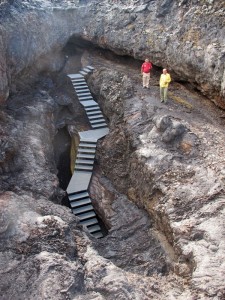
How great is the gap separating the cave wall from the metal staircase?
2.77 meters

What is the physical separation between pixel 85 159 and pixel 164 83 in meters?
5.45

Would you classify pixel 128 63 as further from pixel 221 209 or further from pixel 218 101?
pixel 221 209

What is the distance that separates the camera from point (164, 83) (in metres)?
14.6

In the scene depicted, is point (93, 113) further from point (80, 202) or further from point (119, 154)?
point (80, 202)

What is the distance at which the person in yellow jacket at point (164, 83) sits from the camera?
1451 centimetres

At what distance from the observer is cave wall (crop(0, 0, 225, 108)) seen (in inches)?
555

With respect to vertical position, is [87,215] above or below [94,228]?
above

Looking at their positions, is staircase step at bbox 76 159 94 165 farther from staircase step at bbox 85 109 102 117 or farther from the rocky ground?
staircase step at bbox 85 109 102 117

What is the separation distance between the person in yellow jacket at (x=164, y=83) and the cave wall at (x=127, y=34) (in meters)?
1.42

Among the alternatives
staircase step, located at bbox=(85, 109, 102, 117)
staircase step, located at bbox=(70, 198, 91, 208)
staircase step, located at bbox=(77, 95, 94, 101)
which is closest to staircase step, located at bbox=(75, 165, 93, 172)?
staircase step, located at bbox=(70, 198, 91, 208)

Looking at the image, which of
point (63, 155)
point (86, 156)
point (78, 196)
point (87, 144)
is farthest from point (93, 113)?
point (78, 196)

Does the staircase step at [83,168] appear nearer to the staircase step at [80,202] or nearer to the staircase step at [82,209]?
the staircase step at [80,202]

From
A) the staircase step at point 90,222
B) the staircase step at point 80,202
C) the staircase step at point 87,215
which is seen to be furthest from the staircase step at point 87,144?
the staircase step at point 90,222

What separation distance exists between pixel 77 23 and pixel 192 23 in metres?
9.82
